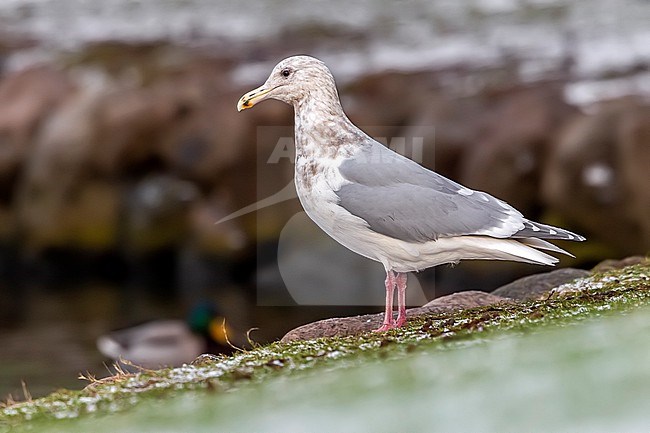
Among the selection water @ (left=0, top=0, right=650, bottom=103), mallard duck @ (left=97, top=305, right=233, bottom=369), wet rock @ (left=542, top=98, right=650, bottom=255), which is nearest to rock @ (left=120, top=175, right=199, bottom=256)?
mallard duck @ (left=97, top=305, right=233, bottom=369)

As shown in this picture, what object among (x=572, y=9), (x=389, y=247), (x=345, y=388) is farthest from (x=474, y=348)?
(x=572, y=9)

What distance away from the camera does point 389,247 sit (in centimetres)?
658

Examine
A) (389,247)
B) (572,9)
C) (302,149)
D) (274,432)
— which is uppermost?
(572,9)

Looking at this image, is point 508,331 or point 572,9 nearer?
point 508,331

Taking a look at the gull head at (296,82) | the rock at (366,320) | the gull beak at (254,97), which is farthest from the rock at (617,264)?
the gull beak at (254,97)

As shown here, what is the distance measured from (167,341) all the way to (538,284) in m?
6.32

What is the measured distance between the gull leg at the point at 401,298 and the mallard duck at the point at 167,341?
5862 mm

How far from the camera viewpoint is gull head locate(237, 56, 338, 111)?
22.8ft

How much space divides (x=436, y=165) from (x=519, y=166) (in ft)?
4.44

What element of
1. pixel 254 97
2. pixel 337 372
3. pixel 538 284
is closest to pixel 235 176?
pixel 538 284

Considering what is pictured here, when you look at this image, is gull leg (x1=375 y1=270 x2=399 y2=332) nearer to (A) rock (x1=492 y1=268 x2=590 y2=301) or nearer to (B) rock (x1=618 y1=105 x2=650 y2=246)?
(A) rock (x1=492 y1=268 x2=590 y2=301)

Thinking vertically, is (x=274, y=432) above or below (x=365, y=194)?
below

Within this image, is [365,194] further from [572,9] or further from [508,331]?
[572,9]

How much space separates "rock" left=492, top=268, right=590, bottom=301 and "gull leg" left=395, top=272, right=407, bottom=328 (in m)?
1.36
